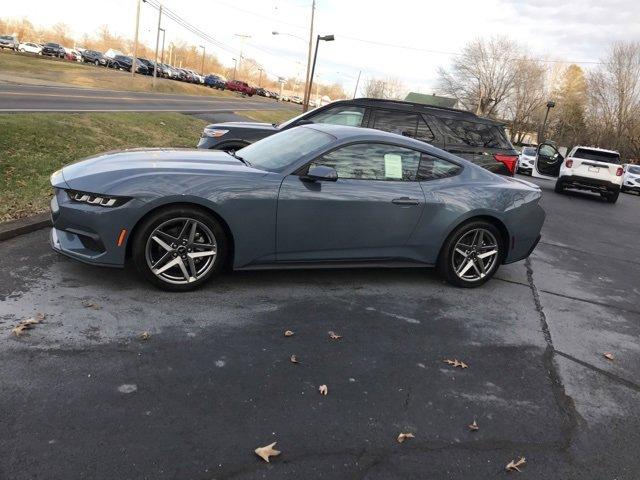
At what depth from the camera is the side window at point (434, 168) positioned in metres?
5.26

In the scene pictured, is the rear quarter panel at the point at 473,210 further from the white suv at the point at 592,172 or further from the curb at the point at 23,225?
the white suv at the point at 592,172

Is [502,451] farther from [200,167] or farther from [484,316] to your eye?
[200,167]

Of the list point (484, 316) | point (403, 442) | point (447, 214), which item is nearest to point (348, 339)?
point (403, 442)

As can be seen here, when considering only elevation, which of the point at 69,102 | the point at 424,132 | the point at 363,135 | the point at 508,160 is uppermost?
the point at 424,132

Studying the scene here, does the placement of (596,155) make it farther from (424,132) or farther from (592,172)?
(424,132)

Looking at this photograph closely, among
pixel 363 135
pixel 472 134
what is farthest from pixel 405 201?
pixel 472 134

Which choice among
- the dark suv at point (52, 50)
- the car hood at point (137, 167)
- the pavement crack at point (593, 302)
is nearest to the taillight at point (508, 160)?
the pavement crack at point (593, 302)

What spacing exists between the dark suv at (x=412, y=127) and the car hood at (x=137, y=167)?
3.62 metres

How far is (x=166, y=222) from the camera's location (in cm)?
427

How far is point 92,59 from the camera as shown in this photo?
219 feet

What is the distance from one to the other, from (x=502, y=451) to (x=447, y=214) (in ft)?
8.77

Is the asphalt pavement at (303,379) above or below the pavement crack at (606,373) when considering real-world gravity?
below

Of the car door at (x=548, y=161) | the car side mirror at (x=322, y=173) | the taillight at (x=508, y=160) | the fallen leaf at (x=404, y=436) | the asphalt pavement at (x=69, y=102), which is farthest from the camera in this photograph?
the car door at (x=548, y=161)

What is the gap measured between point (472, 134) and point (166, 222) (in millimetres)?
6047
